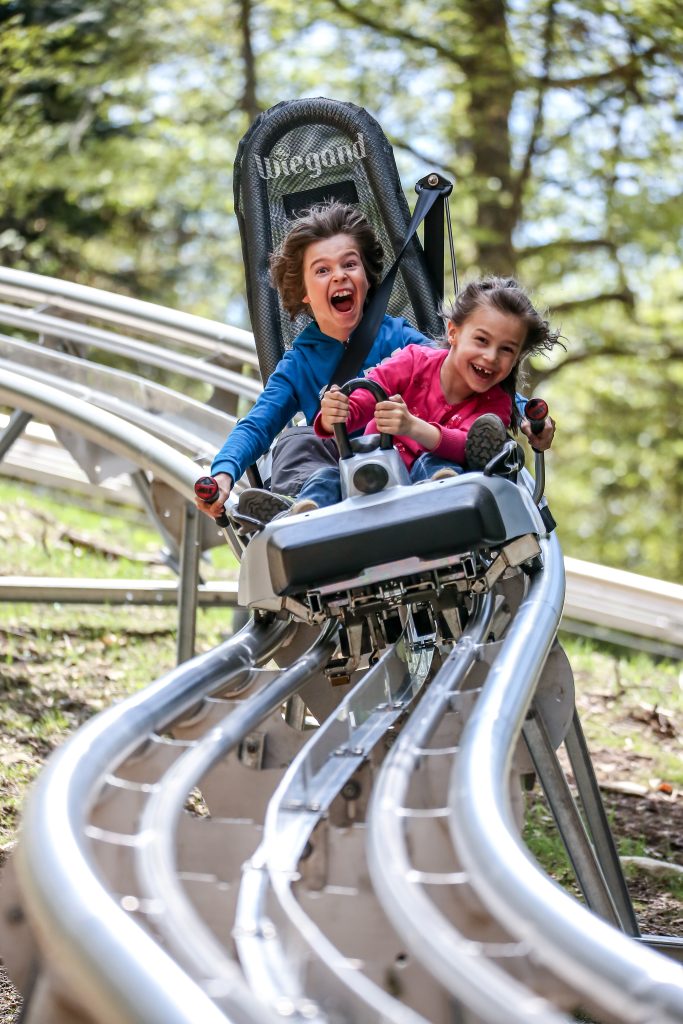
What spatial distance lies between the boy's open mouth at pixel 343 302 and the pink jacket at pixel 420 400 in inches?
12.1

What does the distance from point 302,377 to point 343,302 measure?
243mm

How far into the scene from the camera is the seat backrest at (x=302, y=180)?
4184 mm

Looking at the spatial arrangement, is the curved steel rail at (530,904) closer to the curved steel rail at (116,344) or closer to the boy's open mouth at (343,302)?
the boy's open mouth at (343,302)

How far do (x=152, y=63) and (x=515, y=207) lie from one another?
3.53m

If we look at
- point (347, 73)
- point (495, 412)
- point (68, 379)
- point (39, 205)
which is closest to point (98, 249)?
point (39, 205)

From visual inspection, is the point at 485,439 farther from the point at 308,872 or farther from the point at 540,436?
the point at 308,872

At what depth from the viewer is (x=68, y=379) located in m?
5.60

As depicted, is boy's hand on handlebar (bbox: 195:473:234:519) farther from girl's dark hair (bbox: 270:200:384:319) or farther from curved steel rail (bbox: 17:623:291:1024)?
curved steel rail (bbox: 17:623:291:1024)

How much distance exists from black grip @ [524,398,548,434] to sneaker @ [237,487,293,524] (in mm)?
670

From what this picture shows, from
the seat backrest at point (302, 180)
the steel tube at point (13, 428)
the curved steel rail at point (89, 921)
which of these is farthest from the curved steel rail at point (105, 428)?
the curved steel rail at point (89, 921)

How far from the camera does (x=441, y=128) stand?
1194 cm

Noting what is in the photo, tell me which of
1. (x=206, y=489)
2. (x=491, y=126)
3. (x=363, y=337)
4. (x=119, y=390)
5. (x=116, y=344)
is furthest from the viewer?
(x=491, y=126)

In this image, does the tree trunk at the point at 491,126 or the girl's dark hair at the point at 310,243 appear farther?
the tree trunk at the point at 491,126

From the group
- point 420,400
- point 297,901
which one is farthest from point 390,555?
point 297,901
